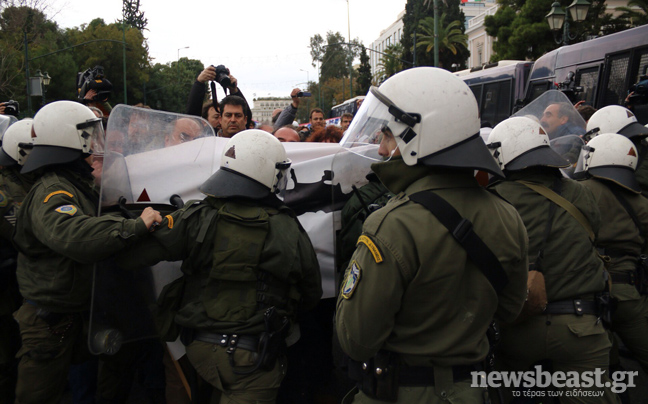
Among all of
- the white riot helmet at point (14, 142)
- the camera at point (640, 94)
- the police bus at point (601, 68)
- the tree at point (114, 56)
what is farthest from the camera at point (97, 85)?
the tree at point (114, 56)

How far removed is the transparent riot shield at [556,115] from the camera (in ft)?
14.6

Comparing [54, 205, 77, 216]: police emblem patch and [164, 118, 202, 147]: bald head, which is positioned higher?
[164, 118, 202, 147]: bald head

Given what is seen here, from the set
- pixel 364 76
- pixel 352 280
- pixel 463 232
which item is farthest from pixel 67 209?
pixel 364 76

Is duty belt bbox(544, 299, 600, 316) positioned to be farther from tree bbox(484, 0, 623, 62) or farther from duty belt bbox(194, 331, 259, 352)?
tree bbox(484, 0, 623, 62)

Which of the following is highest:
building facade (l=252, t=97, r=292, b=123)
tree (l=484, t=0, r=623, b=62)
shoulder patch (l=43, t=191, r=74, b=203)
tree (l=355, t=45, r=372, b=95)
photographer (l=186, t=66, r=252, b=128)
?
tree (l=484, t=0, r=623, b=62)

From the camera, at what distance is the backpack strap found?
1.79 m

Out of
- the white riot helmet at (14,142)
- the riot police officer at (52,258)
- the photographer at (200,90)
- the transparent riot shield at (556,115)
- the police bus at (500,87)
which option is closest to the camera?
the riot police officer at (52,258)

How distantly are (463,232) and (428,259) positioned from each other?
161mm

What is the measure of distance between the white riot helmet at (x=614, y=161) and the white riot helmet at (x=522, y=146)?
69 centimetres

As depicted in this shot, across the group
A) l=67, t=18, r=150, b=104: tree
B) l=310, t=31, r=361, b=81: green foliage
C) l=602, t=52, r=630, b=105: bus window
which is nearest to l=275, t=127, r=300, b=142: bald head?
l=602, t=52, r=630, b=105: bus window

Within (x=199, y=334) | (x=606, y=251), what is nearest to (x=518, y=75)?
(x=606, y=251)

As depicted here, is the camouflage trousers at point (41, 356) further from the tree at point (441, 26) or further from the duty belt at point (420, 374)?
the tree at point (441, 26)

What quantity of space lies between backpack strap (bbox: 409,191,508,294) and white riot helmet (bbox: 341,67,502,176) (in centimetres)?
14

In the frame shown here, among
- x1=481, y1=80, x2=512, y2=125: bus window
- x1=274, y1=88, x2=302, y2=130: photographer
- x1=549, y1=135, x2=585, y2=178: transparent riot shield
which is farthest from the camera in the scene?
x1=481, y1=80, x2=512, y2=125: bus window
